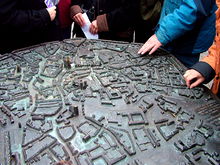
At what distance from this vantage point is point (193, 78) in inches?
89.7

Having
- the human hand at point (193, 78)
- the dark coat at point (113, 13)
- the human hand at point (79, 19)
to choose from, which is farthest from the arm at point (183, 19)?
the human hand at point (79, 19)

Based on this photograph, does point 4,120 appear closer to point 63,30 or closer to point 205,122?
point 205,122

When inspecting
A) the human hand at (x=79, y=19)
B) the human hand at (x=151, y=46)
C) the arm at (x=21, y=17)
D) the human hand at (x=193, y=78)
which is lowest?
the human hand at (x=193, y=78)

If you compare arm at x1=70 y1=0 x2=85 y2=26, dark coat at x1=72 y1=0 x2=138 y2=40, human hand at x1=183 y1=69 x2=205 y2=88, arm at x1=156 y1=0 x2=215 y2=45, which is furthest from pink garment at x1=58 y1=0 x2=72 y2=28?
human hand at x1=183 y1=69 x2=205 y2=88

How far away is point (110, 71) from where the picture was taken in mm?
2516

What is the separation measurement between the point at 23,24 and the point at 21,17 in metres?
0.07

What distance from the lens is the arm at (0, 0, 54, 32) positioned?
Answer: 2.51 meters

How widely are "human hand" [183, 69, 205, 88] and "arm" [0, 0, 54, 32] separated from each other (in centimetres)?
157

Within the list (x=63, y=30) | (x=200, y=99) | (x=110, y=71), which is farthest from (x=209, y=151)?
(x=63, y=30)

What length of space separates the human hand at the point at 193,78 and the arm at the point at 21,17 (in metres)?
1.57

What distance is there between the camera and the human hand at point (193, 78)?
2.25m

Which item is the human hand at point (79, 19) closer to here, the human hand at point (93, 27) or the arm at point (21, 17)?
the human hand at point (93, 27)

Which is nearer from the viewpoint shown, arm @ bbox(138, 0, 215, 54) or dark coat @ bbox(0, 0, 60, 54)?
arm @ bbox(138, 0, 215, 54)

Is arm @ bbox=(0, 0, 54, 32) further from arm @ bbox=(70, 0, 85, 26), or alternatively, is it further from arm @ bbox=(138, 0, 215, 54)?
arm @ bbox=(138, 0, 215, 54)
